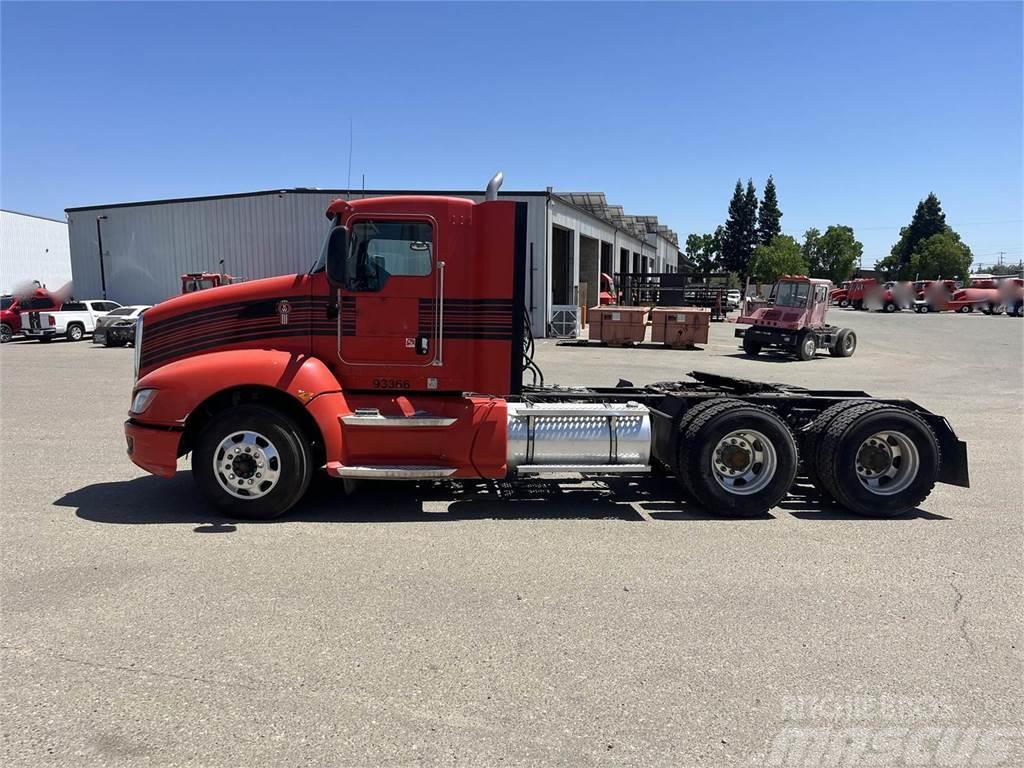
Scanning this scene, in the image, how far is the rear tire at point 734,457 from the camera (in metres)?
6.05

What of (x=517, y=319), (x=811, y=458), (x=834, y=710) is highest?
(x=517, y=319)

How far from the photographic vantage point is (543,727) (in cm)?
304

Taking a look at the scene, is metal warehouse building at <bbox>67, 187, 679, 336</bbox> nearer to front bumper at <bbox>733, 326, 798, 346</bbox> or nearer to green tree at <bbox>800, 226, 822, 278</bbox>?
front bumper at <bbox>733, 326, 798, 346</bbox>

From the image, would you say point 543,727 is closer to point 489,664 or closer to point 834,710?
point 489,664

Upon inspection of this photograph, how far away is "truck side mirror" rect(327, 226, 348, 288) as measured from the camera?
5.74 m

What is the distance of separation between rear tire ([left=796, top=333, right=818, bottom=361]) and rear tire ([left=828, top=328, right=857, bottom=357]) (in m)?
1.43

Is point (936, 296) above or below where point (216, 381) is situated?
above

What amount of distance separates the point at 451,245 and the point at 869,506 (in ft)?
14.6

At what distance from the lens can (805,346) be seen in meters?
22.5

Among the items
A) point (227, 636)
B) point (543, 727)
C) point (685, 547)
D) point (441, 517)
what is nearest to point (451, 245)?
point (441, 517)

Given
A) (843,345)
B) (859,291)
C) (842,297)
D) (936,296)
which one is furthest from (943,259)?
(843,345)

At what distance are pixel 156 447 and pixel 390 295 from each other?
7.70 ft

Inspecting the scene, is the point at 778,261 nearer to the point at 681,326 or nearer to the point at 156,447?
the point at 681,326

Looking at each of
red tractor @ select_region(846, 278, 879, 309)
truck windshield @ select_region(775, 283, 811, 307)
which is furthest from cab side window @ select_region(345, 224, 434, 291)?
red tractor @ select_region(846, 278, 879, 309)
